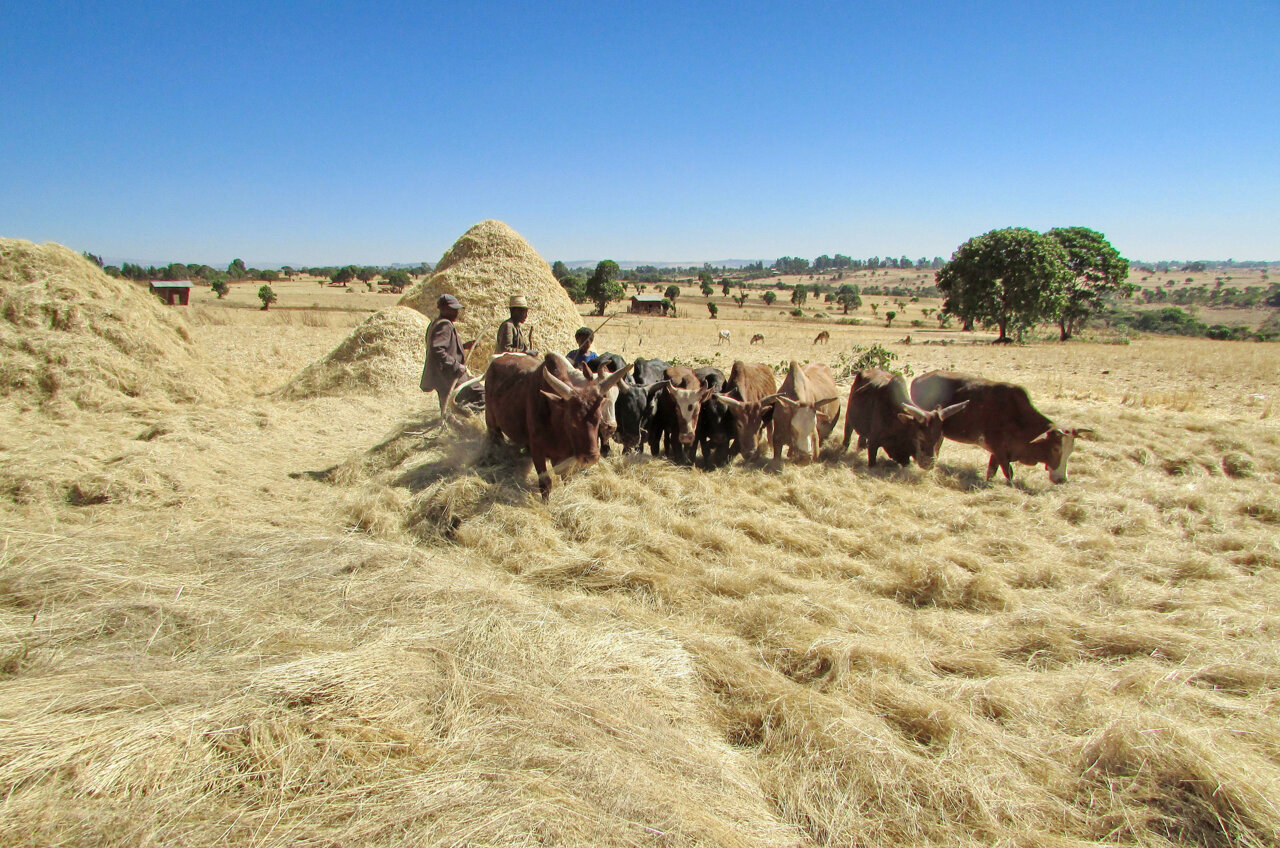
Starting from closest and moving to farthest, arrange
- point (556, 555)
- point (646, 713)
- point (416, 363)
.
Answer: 1. point (646, 713)
2. point (556, 555)
3. point (416, 363)

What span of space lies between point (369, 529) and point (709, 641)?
3557 millimetres

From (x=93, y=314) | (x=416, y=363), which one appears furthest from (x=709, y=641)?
(x=93, y=314)

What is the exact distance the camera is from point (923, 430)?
26.3 ft

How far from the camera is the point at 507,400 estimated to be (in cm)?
741

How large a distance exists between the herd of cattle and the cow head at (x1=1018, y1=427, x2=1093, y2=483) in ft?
0.04

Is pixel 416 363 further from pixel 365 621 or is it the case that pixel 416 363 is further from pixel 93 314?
pixel 365 621

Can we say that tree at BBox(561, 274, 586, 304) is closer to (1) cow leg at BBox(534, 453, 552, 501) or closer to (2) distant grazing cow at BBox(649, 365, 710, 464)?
(2) distant grazing cow at BBox(649, 365, 710, 464)

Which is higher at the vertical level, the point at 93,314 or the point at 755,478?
the point at 93,314

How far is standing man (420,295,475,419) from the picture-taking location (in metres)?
8.56

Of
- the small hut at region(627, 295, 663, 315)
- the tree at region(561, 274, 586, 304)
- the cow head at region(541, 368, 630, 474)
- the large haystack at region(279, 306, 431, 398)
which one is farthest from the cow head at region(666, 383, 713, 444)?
the small hut at region(627, 295, 663, 315)

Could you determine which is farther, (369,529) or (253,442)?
(253,442)

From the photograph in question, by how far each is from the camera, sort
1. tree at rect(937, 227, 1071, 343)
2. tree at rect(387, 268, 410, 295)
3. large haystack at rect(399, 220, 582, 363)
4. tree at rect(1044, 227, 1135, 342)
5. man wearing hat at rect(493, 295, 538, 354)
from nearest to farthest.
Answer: man wearing hat at rect(493, 295, 538, 354) < large haystack at rect(399, 220, 582, 363) < tree at rect(937, 227, 1071, 343) < tree at rect(1044, 227, 1135, 342) < tree at rect(387, 268, 410, 295)

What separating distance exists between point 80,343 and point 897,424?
12.8 m

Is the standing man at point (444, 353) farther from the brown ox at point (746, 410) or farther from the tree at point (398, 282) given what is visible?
the tree at point (398, 282)
